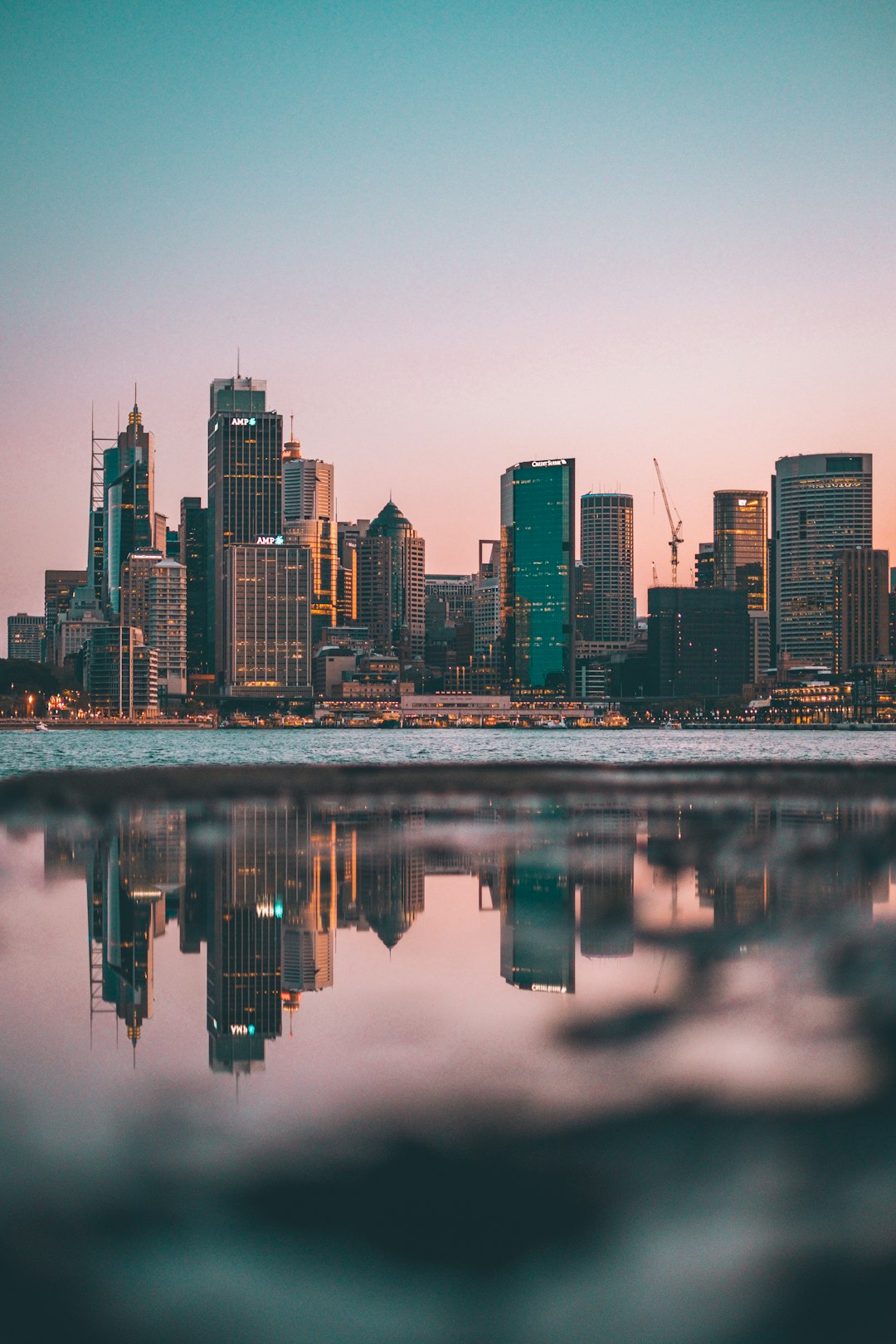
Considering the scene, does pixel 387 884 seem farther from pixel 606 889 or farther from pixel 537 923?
pixel 537 923

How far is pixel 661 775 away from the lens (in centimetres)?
8981

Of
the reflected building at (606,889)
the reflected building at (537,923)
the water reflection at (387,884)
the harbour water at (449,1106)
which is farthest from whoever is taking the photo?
the reflected building at (606,889)

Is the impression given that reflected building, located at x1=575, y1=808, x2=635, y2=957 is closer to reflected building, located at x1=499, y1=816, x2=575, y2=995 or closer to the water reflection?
the water reflection

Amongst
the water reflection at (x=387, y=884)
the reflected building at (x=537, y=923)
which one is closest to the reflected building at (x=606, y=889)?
the water reflection at (x=387, y=884)

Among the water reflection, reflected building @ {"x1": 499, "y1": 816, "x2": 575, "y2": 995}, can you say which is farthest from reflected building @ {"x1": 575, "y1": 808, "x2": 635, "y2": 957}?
reflected building @ {"x1": 499, "y1": 816, "x2": 575, "y2": 995}

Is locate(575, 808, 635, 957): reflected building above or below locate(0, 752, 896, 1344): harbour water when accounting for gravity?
below

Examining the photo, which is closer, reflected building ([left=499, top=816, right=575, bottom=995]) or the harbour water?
the harbour water

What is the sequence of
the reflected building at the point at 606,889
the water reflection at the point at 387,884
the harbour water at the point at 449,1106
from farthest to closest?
the reflected building at the point at 606,889, the water reflection at the point at 387,884, the harbour water at the point at 449,1106

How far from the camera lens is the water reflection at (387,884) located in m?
20.1

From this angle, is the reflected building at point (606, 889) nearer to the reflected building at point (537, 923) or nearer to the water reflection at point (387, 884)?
the water reflection at point (387, 884)

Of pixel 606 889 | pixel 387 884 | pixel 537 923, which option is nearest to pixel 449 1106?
pixel 537 923

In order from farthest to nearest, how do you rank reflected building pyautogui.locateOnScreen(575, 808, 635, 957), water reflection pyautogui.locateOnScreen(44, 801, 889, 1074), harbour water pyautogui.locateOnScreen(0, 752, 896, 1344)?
1. reflected building pyautogui.locateOnScreen(575, 808, 635, 957)
2. water reflection pyautogui.locateOnScreen(44, 801, 889, 1074)
3. harbour water pyautogui.locateOnScreen(0, 752, 896, 1344)

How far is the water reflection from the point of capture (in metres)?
20.1

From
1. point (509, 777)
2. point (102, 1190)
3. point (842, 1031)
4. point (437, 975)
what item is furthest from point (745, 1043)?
point (509, 777)
